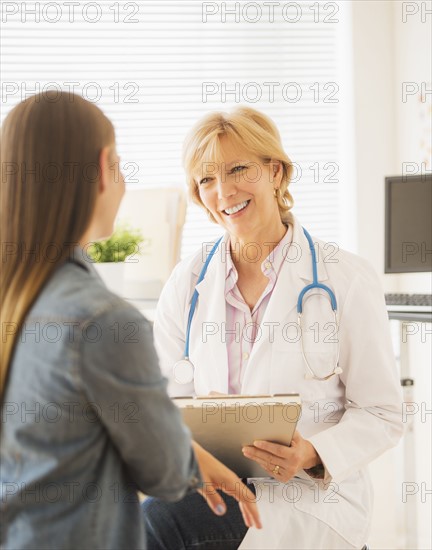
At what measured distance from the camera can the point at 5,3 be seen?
2.98 meters

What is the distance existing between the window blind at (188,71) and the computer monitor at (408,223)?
32.8 inches

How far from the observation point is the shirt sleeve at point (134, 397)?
810mm

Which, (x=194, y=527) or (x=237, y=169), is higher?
(x=237, y=169)

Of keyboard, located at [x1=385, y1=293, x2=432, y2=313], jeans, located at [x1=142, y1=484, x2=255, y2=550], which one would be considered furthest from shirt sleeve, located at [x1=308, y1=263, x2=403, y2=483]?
keyboard, located at [x1=385, y1=293, x2=432, y2=313]

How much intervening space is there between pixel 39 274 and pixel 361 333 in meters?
0.74

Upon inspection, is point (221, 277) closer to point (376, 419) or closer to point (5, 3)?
point (376, 419)

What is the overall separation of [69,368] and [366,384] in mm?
772

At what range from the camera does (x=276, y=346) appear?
4.77 feet

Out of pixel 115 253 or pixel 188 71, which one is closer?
pixel 115 253

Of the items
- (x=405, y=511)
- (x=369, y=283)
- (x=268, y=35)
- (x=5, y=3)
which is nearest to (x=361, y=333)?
(x=369, y=283)

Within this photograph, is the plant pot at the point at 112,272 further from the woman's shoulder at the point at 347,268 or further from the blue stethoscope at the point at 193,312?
the woman's shoulder at the point at 347,268

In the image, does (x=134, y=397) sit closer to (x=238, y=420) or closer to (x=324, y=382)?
(x=238, y=420)

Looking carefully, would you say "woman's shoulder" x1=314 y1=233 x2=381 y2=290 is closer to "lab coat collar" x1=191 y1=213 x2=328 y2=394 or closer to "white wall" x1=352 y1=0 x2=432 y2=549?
"lab coat collar" x1=191 y1=213 x2=328 y2=394

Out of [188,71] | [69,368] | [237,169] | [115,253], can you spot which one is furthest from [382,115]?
[69,368]
